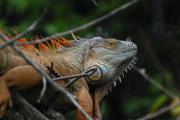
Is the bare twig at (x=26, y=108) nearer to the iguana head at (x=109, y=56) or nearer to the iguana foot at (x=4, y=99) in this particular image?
the iguana foot at (x=4, y=99)

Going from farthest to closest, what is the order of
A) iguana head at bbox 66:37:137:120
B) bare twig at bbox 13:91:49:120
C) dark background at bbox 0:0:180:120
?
1. dark background at bbox 0:0:180:120
2. iguana head at bbox 66:37:137:120
3. bare twig at bbox 13:91:49:120

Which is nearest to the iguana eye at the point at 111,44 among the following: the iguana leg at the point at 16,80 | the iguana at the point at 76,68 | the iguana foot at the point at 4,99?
the iguana at the point at 76,68

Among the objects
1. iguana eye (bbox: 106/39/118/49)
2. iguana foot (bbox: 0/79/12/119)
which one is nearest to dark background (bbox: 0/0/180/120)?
iguana eye (bbox: 106/39/118/49)

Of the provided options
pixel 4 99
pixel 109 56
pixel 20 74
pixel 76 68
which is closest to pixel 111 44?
pixel 109 56

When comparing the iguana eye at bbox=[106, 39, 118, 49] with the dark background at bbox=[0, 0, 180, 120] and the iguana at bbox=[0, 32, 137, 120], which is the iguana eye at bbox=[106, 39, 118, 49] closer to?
the iguana at bbox=[0, 32, 137, 120]

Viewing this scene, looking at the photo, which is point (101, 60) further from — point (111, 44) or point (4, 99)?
point (4, 99)

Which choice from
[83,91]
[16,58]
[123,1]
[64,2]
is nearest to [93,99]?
[83,91]
